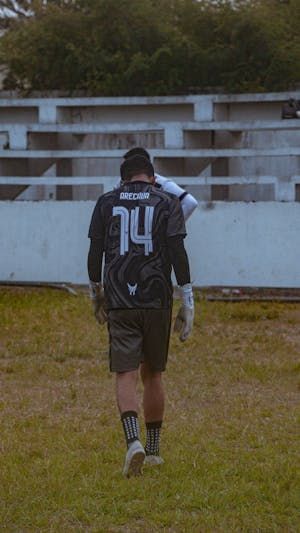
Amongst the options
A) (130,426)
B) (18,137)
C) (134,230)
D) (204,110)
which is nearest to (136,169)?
(134,230)

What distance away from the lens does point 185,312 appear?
6672 millimetres

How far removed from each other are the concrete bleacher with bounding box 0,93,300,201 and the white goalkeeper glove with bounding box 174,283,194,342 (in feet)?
29.5

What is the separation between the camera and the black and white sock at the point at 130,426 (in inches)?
250

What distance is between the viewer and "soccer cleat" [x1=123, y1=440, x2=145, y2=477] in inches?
246

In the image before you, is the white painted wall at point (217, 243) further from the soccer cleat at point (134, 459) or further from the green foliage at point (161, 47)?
the soccer cleat at point (134, 459)

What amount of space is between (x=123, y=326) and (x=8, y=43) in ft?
48.7

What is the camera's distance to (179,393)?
8906 millimetres

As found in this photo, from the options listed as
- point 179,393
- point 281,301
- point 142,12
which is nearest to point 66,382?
point 179,393

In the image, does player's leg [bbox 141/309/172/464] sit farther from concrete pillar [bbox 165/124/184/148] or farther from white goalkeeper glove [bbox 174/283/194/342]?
concrete pillar [bbox 165/124/184/148]

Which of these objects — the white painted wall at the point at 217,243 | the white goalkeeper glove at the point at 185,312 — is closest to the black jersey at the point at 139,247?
the white goalkeeper glove at the point at 185,312

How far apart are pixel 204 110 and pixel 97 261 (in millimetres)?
10901

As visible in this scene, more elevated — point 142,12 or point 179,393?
point 142,12

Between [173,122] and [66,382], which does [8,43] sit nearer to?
[173,122]

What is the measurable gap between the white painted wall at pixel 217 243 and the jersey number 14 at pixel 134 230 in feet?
27.4
